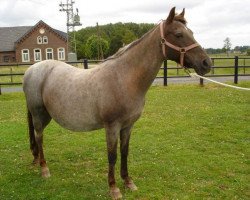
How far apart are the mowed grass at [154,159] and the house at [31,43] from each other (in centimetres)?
4373

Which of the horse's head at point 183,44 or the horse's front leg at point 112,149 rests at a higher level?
the horse's head at point 183,44

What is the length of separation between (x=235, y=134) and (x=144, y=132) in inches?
82.2

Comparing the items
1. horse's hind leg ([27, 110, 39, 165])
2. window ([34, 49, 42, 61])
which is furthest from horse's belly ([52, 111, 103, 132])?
window ([34, 49, 42, 61])

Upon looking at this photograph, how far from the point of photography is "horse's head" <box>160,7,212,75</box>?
385 centimetres

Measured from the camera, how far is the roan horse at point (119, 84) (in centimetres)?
391

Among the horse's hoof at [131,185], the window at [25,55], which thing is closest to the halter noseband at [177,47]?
the horse's hoof at [131,185]

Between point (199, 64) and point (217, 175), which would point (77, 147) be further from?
point (199, 64)

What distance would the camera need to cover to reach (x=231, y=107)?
1017cm

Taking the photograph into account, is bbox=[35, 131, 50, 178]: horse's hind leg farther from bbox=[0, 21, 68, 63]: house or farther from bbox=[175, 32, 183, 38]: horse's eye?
bbox=[0, 21, 68, 63]: house

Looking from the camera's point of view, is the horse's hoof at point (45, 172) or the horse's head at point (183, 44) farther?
the horse's hoof at point (45, 172)

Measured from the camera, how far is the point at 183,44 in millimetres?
3896

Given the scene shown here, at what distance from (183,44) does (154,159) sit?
2689mm

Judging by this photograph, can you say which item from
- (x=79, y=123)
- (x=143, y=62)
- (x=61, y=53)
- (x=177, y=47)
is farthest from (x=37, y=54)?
(x=177, y=47)

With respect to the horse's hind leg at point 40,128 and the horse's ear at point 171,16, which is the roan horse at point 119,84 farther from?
the horse's hind leg at point 40,128
